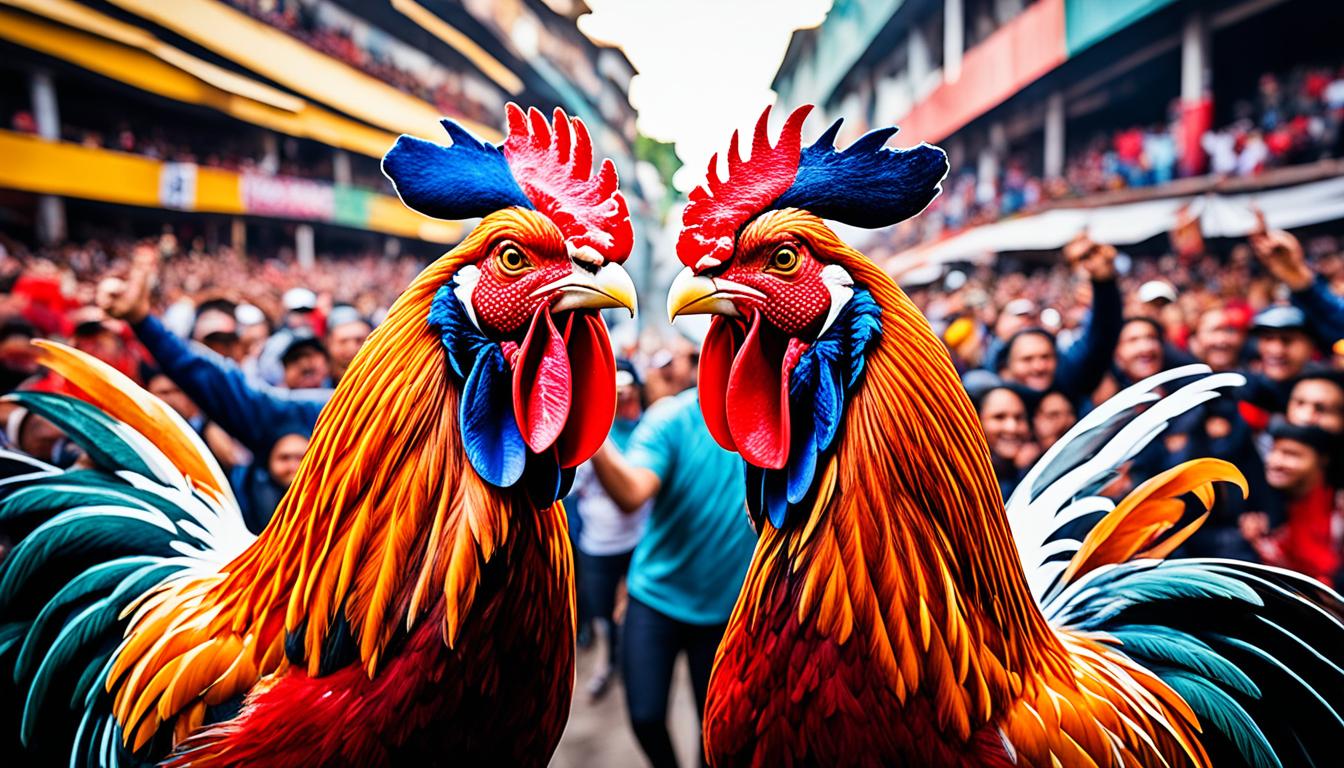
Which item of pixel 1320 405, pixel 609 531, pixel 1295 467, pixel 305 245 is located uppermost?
pixel 305 245

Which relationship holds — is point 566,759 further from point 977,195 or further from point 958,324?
point 977,195

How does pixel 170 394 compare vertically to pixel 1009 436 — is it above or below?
above

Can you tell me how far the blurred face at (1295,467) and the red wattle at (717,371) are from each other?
2478mm

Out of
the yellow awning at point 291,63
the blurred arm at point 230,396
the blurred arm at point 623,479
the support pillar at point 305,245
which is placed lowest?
the blurred arm at point 623,479

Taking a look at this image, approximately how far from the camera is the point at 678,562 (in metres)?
2.44

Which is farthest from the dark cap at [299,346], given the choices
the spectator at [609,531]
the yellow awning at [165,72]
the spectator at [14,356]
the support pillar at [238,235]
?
the support pillar at [238,235]

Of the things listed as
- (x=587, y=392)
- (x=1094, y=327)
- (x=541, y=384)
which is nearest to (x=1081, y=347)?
(x=1094, y=327)

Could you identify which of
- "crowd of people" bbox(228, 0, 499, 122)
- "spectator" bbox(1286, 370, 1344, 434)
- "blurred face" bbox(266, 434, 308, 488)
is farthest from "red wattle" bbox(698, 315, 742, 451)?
"crowd of people" bbox(228, 0, 499, 122)

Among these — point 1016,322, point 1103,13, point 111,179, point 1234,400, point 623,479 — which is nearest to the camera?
point 623,479

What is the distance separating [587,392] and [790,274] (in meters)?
0.52

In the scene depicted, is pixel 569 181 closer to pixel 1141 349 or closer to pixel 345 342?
pixel 345 342

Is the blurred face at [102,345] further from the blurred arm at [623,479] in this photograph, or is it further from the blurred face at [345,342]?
the blurred arm at [623,479]

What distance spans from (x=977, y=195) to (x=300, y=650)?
9795 mm

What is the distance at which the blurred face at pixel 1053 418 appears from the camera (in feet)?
9.61
